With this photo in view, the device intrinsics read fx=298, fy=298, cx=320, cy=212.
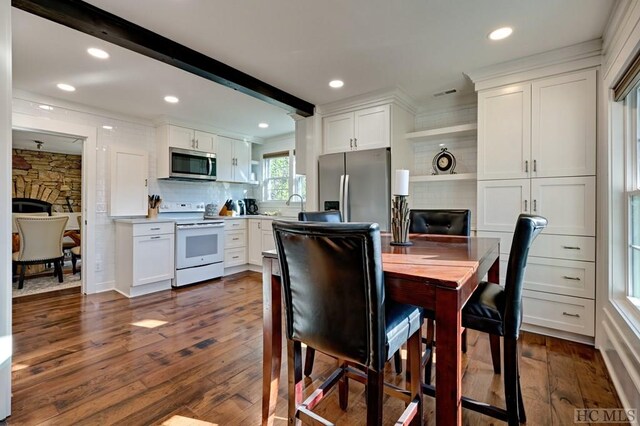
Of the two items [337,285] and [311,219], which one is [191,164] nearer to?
[311,219]

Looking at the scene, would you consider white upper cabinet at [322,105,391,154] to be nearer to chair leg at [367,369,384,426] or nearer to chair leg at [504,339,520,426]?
chair leg at [504,339,520,426]

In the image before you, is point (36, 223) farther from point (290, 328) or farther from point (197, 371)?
point (290, 328)

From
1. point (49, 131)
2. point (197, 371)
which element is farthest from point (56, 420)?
point (49, 131)

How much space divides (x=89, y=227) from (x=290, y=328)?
12.5 feet

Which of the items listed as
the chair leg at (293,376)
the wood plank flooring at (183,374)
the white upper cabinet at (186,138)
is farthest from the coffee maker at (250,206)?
the chair leg at (293,376)

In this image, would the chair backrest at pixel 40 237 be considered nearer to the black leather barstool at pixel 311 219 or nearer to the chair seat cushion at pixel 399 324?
the black leather barstool at pixel 311 219

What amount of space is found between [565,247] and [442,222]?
101 centimetres

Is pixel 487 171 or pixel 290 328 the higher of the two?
pixel 487 171

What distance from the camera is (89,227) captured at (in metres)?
3.79

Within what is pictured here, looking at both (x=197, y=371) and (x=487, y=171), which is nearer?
(x=197, y=371)

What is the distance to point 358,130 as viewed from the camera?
3.54 metres

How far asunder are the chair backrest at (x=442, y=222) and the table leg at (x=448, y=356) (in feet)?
5.04

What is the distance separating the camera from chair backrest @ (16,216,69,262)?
13.0ft

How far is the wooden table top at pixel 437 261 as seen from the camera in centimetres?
99
